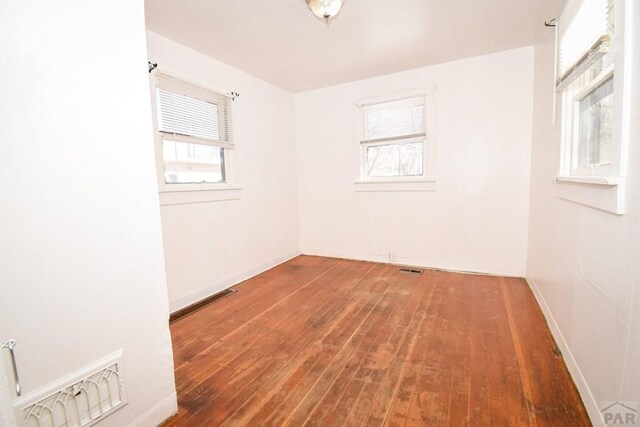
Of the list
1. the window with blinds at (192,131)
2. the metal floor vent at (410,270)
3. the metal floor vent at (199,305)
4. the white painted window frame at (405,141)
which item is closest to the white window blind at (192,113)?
the window with blinds at (192,131)

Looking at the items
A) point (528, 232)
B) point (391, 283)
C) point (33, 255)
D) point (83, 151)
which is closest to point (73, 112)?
point (83, 151)

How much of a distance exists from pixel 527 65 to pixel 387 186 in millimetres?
1964

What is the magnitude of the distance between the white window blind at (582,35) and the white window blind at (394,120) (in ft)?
5.41

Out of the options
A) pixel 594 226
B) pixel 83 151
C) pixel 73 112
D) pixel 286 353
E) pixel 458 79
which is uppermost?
pixel 458 79

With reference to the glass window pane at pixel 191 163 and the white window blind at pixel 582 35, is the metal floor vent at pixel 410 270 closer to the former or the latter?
the white window blind at pixel 582 35

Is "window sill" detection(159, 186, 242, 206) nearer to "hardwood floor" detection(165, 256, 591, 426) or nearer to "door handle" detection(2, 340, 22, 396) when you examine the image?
"hardwood floor" detection(165, 256, 591, 426)

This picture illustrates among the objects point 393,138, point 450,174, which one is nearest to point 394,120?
point 393,138

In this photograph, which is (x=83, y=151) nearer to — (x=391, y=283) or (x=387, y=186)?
(x=391, y=283)

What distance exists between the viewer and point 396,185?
3842 millimetres

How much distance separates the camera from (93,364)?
116 centimetres

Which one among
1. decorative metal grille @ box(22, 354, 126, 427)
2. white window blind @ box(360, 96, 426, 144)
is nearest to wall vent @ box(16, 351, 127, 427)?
decorative metal grille @ box(22, 354, 126, 427)

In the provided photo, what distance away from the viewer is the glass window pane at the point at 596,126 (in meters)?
1.46

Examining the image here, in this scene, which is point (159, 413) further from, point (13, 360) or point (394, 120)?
point (394, 120)

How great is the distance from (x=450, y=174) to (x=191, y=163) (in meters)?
2.98
